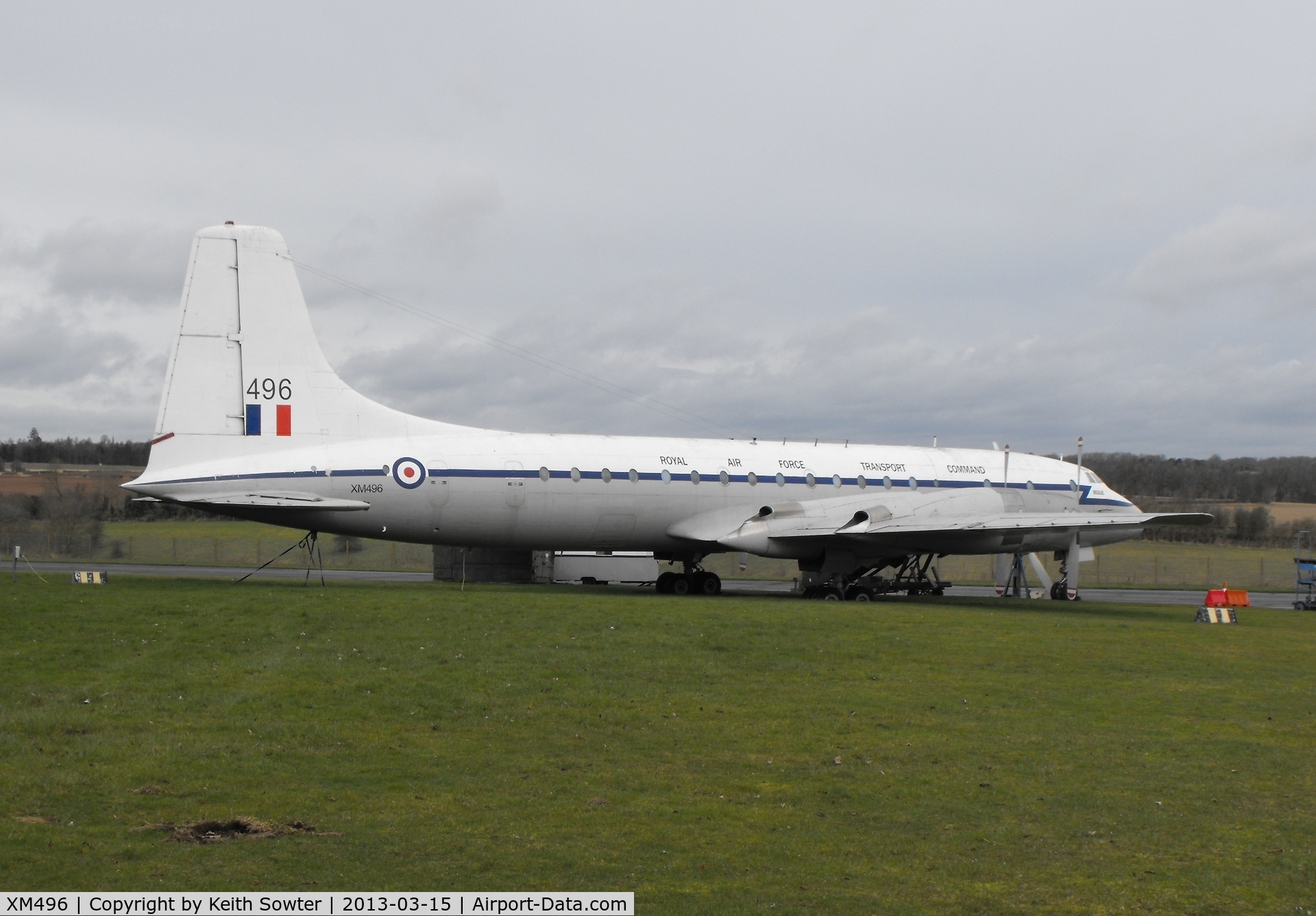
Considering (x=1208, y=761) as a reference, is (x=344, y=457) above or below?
above

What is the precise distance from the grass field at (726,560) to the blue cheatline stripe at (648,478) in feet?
50.5

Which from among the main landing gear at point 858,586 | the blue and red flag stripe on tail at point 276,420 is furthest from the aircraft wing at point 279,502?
the main landing gear at point 858,586

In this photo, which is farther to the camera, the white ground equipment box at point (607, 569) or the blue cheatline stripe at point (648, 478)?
the white ground equipment box at point (607, 569)

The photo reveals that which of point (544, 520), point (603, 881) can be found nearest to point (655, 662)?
point (603, 881)

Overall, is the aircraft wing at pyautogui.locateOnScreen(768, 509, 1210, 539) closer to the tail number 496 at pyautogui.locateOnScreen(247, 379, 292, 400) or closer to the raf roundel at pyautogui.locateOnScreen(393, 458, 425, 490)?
the raf roundel at pyautogui.locateOnScreen(393, 458, 425, 490)

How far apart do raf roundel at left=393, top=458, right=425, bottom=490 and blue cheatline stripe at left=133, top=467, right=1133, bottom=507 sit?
236 millimetres

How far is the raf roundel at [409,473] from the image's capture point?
2722 cm

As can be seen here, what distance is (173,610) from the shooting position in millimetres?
20172

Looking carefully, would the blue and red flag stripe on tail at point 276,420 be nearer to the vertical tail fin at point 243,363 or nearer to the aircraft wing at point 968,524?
the vertical tail fin at point 243,363

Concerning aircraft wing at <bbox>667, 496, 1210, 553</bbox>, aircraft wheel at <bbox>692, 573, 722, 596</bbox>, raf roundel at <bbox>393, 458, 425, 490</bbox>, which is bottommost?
aircraft wheel at <bbox>692, 573, 722, 596</bbox>

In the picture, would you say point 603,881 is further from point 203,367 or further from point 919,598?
point 919,598

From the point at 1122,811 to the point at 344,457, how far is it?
20.4 metres

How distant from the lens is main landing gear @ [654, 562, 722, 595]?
33500 mm

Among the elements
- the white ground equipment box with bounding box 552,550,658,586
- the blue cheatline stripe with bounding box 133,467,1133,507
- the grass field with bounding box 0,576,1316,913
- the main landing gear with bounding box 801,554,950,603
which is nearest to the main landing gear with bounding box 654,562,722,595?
the main landing gear with bounding box 801,554,950,603
